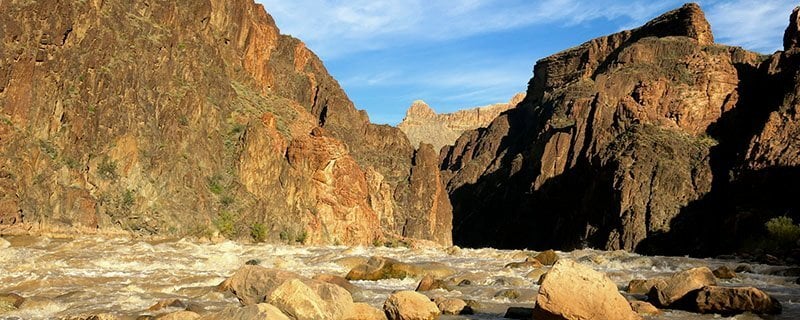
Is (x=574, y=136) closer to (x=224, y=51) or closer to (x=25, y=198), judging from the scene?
(x=224, y=51)

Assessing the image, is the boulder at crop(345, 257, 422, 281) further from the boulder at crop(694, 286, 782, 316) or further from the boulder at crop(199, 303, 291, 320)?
the boulder at crop(199, 303, 291, 320)

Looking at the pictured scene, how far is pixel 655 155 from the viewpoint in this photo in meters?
124

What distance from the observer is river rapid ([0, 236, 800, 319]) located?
16.0m

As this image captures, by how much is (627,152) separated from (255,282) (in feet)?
399

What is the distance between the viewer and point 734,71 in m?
142

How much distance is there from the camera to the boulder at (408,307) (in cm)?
1359

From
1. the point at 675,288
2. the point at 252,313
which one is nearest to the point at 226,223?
the point at 675,288

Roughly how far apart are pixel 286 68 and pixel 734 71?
97243 millimetres

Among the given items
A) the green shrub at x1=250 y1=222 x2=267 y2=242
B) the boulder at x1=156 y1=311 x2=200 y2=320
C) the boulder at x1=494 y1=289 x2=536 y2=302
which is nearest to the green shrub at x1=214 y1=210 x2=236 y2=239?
the green shrub at x1=250 y1=222 x2=267 y2=242

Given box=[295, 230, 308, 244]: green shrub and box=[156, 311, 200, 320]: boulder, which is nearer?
box=[156, 311, 200, 320]: boulder

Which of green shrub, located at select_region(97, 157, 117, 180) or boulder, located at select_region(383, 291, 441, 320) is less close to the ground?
green shrub, located at select_region(97, 157, 117, 180)

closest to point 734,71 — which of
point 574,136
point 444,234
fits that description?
point 574,136

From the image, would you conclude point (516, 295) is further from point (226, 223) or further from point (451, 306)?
point (226, 223)

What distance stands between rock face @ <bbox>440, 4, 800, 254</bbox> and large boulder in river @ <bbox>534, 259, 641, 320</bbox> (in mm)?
87805
